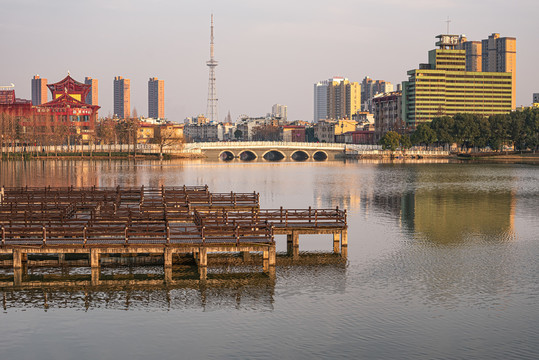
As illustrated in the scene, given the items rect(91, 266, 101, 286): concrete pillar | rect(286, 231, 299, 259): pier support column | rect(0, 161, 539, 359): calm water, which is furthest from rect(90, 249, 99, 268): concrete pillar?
rect(286, 231, 299, 259): pier support column

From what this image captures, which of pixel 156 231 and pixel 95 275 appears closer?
pixel 95 275

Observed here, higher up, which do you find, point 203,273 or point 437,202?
point 437,202

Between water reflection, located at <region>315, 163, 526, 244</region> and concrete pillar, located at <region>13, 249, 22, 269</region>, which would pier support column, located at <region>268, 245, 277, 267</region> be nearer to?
concrete pillar, located at <region>13, 249, 22, 269</region>

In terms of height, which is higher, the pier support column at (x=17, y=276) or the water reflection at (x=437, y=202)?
the water reflection at (x=437, y=202)

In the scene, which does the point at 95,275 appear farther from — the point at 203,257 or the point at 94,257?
the point at 203,257

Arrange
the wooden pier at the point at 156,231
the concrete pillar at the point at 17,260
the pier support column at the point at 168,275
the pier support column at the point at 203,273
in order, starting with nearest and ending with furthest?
1. the pier support column at the point at 168,275
2. the pier support column at the point at 203,273
3. the wooden pier at the point at 156,231
4. the concrete pillar at the point at 17,260

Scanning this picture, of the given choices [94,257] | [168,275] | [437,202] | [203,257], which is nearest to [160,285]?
[168,275]

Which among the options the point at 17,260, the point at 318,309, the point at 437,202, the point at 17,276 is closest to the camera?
the point at 318,309

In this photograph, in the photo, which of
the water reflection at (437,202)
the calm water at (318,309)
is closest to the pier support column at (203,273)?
the calm water at (318,309)

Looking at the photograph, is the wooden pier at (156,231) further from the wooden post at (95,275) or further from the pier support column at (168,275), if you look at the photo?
the wooden post at (95,275)

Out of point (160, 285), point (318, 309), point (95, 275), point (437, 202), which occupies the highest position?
point (437, 202)

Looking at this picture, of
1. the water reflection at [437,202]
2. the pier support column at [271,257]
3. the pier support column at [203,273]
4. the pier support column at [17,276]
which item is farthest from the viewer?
the water reflection at [437,202]

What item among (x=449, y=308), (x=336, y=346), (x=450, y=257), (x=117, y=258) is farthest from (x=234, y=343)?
(x=450, y=257)

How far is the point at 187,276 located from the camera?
40.0 metres
